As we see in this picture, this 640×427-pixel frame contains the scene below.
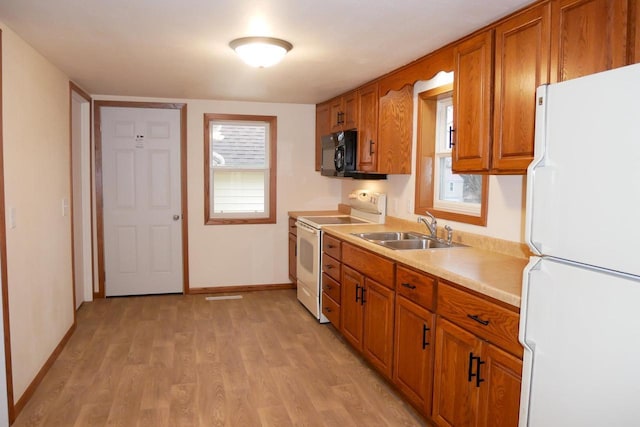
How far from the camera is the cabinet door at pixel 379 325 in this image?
3.07 m

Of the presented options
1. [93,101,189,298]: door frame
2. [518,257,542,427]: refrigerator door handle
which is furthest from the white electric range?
[518,257,542,427]: refrigerator door handle

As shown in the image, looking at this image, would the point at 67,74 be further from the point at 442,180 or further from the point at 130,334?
the point at 442,180

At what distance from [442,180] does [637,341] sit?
2.57m

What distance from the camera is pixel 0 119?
8.52 ft

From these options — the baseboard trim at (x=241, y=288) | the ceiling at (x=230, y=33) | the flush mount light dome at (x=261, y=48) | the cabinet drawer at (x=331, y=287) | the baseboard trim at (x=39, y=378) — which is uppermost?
the ceiling at (x=230, y=33)

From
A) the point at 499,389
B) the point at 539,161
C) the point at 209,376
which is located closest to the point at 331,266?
the point at 209,376

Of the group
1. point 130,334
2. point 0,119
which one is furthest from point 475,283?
point 130,334

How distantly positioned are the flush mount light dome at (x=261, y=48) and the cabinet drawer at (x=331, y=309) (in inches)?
80.9

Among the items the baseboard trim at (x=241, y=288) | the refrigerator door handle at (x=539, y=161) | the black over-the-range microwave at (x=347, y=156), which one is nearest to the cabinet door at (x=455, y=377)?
the refrigerator door handle at (x=539, y=161)

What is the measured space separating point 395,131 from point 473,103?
4.11 feet

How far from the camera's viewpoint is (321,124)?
5551 mm

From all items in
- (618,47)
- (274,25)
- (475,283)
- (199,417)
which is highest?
(274,25)

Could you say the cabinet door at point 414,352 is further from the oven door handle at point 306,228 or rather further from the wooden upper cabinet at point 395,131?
the oven door handle at point 306,228

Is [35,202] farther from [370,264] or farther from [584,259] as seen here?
[584,259]
